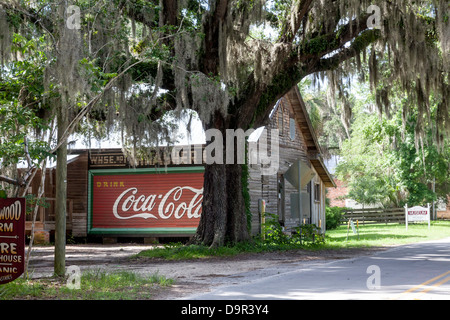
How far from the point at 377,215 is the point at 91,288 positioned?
37.4 meters

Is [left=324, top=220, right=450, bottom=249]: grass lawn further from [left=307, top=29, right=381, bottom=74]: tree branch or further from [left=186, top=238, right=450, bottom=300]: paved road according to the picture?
[left=186, top=238, right=450, bottom=300]: paved road

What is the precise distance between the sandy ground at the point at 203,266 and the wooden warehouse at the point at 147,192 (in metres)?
7.50

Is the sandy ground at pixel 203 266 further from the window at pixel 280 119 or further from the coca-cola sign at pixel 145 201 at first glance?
the window at pixel 280 119

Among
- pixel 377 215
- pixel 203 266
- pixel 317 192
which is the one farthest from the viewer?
pixel 377 215

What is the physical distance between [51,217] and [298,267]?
16.6m

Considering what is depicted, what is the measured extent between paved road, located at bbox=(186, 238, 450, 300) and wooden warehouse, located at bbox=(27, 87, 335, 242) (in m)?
10.8

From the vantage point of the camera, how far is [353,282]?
10383mm

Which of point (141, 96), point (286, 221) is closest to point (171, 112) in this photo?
point (141, 96)

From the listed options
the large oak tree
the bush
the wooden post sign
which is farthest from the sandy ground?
the bush

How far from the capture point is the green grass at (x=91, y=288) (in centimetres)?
873

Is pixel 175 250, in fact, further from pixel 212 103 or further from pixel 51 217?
pixel 51 217

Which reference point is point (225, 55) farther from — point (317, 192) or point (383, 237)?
point (317, 192)

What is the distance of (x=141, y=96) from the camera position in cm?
1592

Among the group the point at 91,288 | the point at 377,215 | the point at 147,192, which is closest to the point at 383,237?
the point at 147,192
